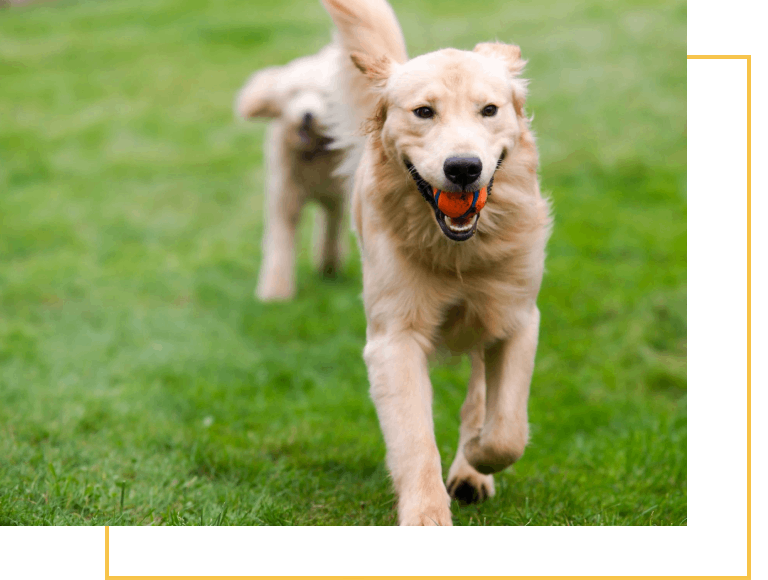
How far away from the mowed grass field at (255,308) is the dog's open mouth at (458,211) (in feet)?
3.70

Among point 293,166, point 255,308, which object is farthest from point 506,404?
point 293,166

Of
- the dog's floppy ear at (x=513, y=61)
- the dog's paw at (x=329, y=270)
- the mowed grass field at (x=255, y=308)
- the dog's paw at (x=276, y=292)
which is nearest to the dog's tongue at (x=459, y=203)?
the dog's floppy ear at (x=513, y=61)

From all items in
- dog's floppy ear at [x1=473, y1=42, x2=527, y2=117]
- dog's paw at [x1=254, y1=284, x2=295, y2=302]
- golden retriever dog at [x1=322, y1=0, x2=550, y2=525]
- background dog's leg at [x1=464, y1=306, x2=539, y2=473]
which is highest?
dog's floppy ear at [x1=473, y1=42, x2=527, y2=117]

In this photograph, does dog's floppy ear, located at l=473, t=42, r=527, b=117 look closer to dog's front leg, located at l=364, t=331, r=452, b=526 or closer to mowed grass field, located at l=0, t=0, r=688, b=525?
dog's front leg, located at l=364, t=331, r=452, b=526

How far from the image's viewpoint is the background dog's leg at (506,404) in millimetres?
3244

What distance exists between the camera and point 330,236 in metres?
7.48

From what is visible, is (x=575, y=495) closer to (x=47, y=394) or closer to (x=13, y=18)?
(x=47, y=394)

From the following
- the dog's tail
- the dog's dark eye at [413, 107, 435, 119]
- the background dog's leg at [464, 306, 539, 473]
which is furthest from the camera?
the dog's tail

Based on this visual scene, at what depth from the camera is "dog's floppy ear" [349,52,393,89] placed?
3350 mm

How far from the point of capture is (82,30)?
1561 cm

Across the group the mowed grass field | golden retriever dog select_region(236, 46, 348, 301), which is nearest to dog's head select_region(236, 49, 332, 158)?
golden retriever dog select_region(236, 46, 348, 301)

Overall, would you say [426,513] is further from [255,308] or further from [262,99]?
[262,99]

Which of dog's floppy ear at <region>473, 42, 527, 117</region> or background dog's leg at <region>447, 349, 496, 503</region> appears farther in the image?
background dog's leg at <region>447, 349, 496, 503</region>
